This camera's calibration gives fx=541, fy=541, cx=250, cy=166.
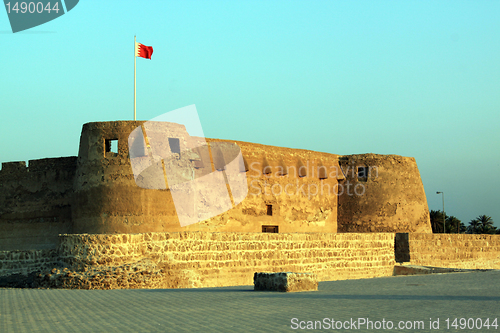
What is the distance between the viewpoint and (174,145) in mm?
17938

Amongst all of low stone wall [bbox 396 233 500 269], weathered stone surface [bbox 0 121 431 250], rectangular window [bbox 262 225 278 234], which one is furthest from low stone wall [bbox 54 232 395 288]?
rectangular window [bbox 262 225 278 234]

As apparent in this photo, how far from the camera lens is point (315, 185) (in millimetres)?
24094

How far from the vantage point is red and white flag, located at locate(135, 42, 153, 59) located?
1920 centimetres

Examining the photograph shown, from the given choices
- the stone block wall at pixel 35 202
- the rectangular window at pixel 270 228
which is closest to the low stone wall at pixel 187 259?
the rectangular window at pixel 270 228

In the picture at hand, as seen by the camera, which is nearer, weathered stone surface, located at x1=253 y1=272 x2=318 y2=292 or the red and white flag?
weathered stone surface, located at x1=253 y1=272 x2=318 y2=292

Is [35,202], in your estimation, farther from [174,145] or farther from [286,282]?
[286,282]

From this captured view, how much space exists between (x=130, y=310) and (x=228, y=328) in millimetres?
2000

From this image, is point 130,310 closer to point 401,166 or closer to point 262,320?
point 262,320

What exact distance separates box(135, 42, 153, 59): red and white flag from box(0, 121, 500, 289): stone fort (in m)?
3.14

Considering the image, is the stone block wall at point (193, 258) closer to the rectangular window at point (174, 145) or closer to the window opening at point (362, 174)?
the rectangular window at point (174, 145)

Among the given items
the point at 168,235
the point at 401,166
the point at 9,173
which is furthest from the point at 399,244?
the point at 9,173

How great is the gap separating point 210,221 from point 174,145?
327cm

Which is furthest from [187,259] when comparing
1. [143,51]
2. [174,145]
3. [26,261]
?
[143,51]

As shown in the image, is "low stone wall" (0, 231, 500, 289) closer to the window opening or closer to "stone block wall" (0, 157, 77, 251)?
"stone block wall" (0, 157, 77, 251)
